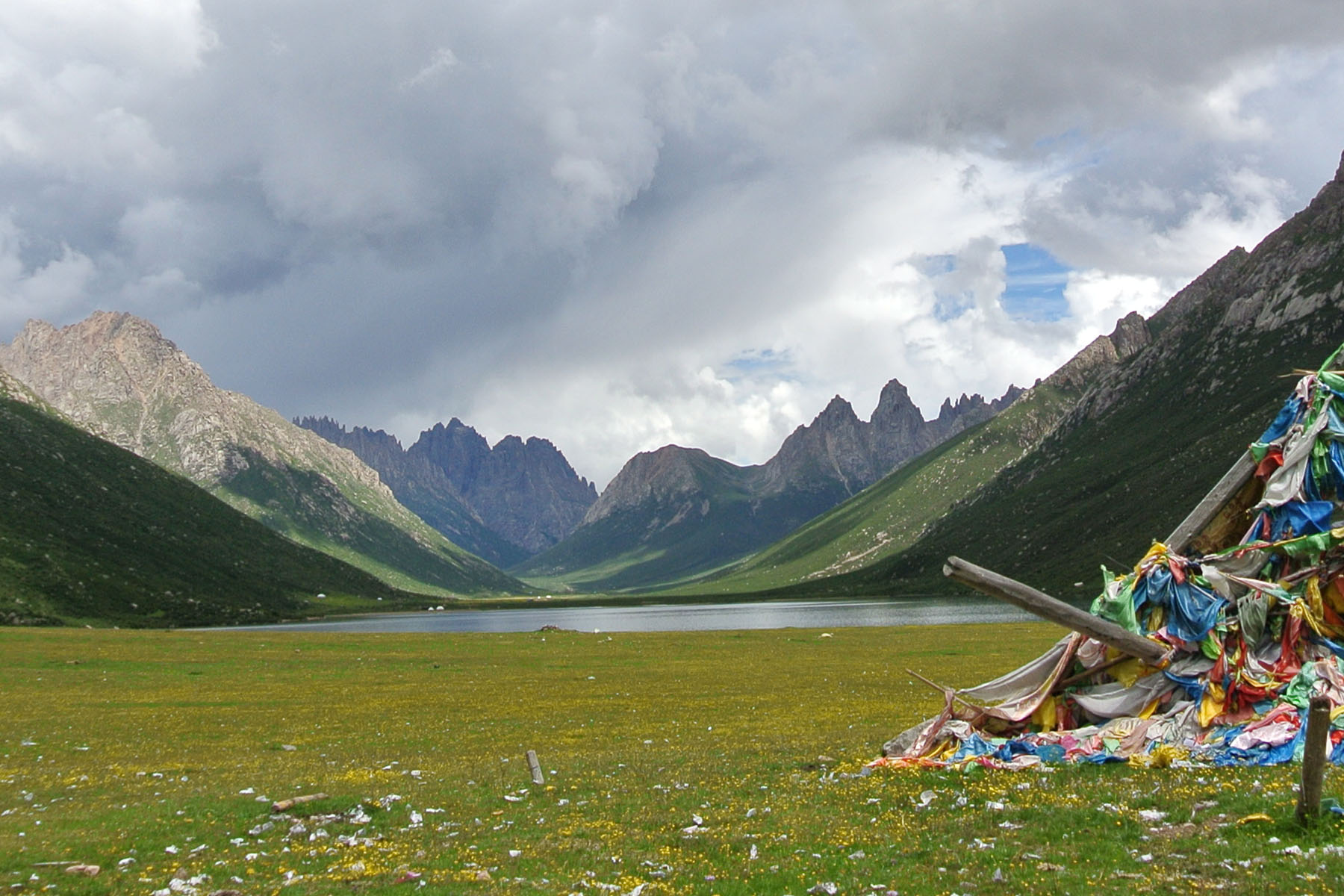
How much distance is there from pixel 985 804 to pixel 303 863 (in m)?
13.0

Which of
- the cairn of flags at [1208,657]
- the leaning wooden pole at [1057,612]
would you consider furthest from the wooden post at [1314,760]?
the leaning wooden pole at [1057,612]

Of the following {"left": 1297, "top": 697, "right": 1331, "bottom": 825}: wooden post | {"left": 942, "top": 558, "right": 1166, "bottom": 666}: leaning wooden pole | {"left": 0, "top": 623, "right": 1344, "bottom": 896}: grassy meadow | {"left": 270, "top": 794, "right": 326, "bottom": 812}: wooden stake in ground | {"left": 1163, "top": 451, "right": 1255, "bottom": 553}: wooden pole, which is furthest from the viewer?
{"left": 1163, "top": 451, "right": 1255, "bottom": 553}: wooden pole

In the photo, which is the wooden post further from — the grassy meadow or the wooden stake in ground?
the wooden stake in ground

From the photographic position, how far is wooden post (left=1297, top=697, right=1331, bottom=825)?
13078 mm

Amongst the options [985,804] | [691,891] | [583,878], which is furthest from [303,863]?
[985,804]

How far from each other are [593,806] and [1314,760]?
1380 cm

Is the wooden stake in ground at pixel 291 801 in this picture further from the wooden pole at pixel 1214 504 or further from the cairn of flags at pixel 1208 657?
the wooden pole at pixel 1214 504

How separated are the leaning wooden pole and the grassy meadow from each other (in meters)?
3.46

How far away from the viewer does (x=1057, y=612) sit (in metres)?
21.3

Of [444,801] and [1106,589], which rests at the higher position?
[1106,589]

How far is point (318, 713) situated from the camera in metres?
40.7

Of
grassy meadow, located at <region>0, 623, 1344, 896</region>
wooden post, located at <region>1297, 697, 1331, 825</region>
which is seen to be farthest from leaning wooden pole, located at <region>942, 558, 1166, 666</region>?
wooden post, located at <region>1297, 697, 1331, 825</region>

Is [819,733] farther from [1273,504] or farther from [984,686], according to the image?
[1273,504]

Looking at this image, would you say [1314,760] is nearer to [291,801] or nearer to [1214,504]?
[1214,504]
